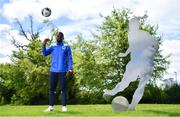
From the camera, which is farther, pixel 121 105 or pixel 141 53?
pixel 141 53

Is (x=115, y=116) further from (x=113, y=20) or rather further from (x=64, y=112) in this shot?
(x=113, y=20)

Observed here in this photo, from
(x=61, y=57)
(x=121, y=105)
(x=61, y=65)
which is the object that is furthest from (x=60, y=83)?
(x=121, y=105)

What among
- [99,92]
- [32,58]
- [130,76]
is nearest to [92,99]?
[99,92]

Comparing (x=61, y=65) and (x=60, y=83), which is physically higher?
(x=61, y=65)

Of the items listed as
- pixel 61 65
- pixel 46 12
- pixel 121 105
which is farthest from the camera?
pixel 46 12

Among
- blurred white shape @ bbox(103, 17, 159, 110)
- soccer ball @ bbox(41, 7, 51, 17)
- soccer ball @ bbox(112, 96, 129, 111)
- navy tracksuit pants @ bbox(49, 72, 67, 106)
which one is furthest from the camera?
soccer ball @ bbox(41, 7, 51, 17)

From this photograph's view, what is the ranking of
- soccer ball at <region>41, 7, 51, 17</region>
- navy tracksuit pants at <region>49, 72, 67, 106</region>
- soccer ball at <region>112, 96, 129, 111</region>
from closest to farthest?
1. navy tracksuit pants at <region>49, 72, 67, 106</region>
2. soccer ball at <region>112, 96, 129, 111</region>
3. soccer ball at <region>41, 7, 51, 17</region>

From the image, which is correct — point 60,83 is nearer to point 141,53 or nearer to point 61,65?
point 61,65

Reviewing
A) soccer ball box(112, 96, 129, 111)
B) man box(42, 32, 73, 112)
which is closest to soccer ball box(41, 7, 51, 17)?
man box(42, 32, 73, 112)

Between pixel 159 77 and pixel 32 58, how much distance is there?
14173 millimetres

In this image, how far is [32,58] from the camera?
52.0 meters

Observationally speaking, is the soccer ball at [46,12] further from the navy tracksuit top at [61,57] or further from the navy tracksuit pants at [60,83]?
the navy tracksuit pants at [60,83]

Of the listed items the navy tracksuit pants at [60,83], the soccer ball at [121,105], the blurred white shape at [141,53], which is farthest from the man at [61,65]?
the blurred white shape at [141,53]

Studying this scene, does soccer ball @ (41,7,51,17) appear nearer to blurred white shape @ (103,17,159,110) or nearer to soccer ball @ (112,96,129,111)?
blurred white shape @ (103,17,159,110)
